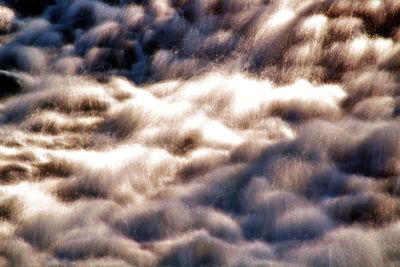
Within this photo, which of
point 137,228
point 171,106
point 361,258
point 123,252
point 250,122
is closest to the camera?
point 361,258

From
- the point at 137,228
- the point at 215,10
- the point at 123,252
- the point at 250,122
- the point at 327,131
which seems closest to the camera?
the point at 123,252

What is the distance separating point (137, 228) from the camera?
2.94m

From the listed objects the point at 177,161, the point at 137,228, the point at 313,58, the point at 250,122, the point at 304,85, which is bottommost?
the point at 137,228

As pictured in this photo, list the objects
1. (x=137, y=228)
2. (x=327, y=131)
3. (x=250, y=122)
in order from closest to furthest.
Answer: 1. (x=137, y=228)
2. (x=327, y=131)
3. (x=250, y=122)

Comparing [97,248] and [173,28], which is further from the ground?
[173,28]

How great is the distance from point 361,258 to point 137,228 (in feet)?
3.76

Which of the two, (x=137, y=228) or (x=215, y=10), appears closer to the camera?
(x=137, y=228)

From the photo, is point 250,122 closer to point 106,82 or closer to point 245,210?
point 245,210

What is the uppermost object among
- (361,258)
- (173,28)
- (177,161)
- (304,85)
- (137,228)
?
(173,28)

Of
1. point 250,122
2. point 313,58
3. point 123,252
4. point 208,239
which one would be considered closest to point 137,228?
point 123,252

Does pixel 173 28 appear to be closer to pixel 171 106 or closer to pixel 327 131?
pixel 171 106

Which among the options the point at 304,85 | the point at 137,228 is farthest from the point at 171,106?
the point at 137,228

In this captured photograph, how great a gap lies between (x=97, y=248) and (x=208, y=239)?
0.56 metres

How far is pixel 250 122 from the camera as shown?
11.8ft
